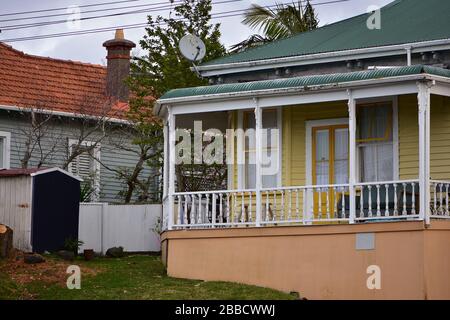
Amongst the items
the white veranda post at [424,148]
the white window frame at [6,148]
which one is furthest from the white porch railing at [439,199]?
the white window frame at [6,148]

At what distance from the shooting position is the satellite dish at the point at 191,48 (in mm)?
26281

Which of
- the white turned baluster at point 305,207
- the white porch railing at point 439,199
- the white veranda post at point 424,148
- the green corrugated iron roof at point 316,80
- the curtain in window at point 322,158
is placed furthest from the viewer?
the curtain in window at point 322,158

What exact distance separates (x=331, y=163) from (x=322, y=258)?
311 centimetres

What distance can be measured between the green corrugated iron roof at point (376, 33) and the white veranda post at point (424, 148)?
248 cm

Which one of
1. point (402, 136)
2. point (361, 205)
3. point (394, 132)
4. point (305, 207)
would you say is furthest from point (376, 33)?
point (361, 205)

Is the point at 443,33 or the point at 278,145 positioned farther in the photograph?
the point at 278,145

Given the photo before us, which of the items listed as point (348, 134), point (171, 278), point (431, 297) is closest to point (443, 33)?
point (348, 134)

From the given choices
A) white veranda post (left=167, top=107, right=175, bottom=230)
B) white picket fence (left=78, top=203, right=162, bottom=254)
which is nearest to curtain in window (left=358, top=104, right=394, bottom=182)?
white veranda post (left=167, top=107, right=175, bottom=230)

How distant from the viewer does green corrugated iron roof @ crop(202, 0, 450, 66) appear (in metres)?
24.4

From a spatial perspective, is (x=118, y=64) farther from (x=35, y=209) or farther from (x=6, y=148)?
(x=35, y=209)

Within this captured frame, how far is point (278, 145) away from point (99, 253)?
6163 millimetres

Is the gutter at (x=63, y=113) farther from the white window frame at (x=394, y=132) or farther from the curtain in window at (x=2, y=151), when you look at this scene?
the white window frame at (x=394, y=132)

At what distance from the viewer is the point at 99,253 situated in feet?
95.5
